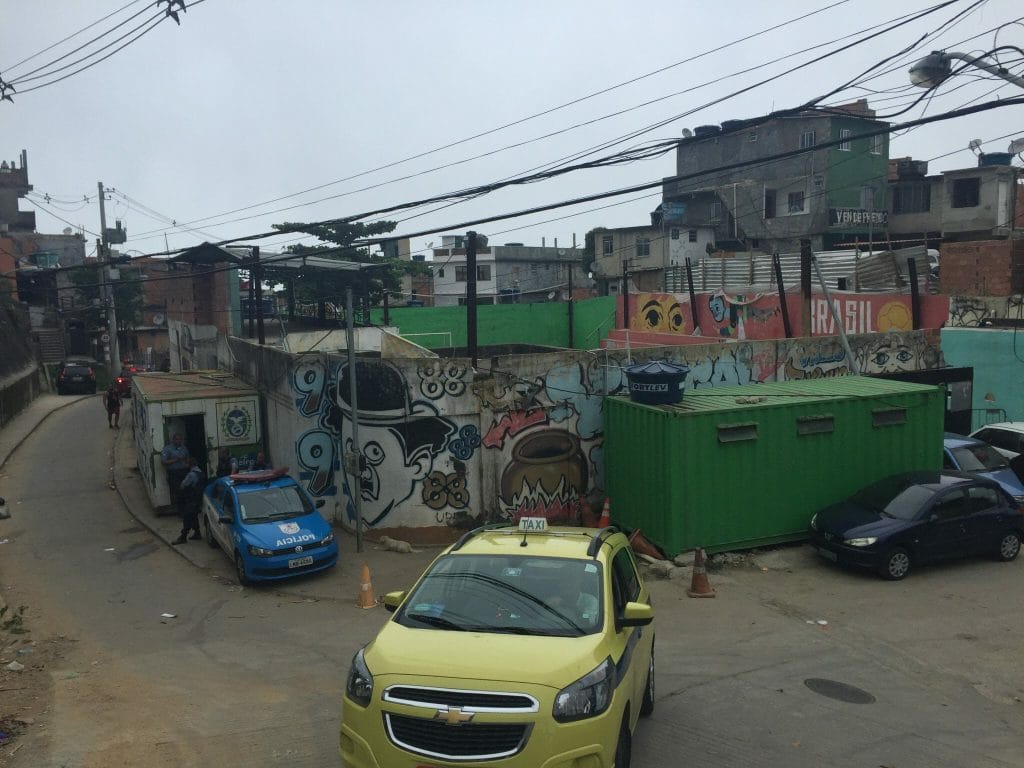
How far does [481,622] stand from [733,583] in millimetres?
7932

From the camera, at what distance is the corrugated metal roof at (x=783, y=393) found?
13969 mm

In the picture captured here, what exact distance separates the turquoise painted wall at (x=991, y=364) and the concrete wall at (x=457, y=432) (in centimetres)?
620

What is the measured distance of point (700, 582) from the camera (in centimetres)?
1226

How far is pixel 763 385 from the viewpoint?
1611 centimetres

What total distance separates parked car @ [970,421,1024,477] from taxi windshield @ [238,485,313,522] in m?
13.2

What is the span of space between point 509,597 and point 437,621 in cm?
56

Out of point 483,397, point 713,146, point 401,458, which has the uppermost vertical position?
point 713,146

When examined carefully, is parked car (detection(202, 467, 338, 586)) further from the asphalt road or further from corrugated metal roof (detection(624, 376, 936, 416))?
corrugated metal roof (detection(624, 376, 936, 416))

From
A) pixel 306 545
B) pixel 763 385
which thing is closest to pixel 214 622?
pixel 306 545

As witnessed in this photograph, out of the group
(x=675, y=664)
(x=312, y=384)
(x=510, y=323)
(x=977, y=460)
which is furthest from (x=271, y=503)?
(x=510, y=323)

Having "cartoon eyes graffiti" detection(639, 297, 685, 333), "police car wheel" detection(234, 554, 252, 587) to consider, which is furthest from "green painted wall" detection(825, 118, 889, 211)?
"police car wheel" detection(234, 554, 252, 587)

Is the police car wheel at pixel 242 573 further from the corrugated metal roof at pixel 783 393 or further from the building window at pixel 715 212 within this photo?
the building window at pixel 715 212

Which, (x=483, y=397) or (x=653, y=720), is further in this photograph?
(x=483, y=397)

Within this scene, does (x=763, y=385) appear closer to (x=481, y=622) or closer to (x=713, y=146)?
(x=481, y=622)
